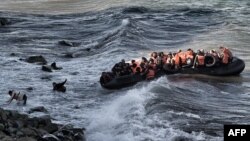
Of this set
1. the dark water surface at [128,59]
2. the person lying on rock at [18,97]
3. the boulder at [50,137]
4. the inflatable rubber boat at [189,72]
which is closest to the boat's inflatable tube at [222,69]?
the inflatable rubber boat at [189,72]

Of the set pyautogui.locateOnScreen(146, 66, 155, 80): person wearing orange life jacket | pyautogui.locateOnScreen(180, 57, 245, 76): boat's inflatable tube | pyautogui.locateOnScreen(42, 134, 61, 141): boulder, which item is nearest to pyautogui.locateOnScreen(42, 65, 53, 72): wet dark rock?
pyautogui.locateOnScreen(146, 66, 155, 80): person wearing orange life jacket

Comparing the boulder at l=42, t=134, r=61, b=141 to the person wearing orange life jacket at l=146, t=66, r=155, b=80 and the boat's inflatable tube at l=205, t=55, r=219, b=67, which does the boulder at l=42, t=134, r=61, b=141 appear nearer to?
the person wearing orange life jacket at l=146, t=66, r=155, b=80

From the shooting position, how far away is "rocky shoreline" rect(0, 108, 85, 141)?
15141mm

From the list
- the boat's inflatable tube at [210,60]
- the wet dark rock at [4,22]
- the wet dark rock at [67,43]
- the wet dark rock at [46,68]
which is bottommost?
the wet dark rock at [67,43]

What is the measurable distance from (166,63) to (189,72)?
1186mm

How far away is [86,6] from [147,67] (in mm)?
28673

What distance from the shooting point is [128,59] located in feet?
94.6

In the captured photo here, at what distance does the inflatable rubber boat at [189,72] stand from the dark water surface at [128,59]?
319 millimetres

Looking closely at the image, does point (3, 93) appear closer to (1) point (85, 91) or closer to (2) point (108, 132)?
(1) point (85, 91)

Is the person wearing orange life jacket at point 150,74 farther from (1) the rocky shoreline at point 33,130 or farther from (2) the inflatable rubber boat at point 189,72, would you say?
(1) the rocky shoreline at point 33,130

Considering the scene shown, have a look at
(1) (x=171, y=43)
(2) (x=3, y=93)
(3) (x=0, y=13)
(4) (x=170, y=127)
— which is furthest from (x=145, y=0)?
(4) (x=170, y=127)

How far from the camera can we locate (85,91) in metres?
23.7

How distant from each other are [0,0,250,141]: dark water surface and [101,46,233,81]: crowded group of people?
63 cm

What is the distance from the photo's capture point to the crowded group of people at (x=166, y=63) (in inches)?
953
